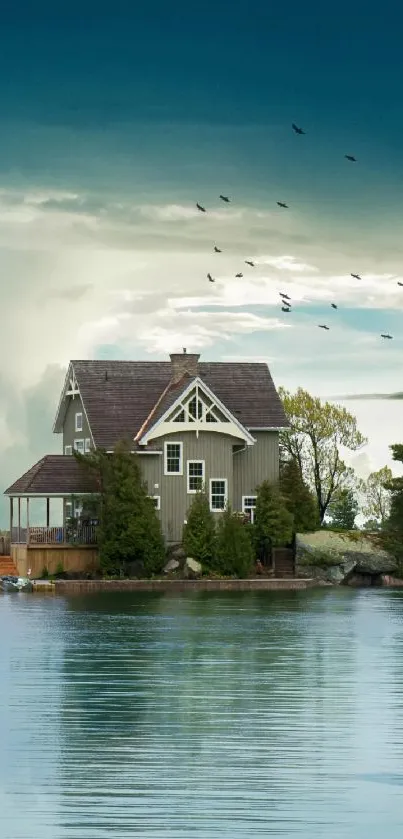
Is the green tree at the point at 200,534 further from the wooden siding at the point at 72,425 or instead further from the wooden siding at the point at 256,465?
the wooden siding at the point at 72,425

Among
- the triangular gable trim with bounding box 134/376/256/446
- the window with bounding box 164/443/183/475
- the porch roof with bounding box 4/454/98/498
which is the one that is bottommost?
the porch roof with bounding box 4/454/98/498

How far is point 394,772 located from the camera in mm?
22016

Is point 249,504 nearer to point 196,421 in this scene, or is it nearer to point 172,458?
point 172,458

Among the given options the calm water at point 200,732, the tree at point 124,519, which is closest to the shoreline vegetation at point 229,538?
the tree at point 124,519

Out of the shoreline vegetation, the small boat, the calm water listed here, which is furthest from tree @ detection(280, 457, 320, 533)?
the calm water

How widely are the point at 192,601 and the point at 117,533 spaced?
922 centimetres

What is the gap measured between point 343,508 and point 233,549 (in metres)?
18.8

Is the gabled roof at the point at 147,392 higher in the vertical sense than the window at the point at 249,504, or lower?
higher

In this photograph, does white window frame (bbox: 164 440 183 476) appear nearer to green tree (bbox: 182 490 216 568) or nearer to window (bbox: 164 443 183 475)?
window (bbox: 164 443 183 475)

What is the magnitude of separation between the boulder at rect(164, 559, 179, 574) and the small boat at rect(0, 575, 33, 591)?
5704 millimetres

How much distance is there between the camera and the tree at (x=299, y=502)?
2913 inches

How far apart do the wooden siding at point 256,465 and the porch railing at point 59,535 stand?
7.02 metres

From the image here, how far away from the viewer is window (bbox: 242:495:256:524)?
73.5m

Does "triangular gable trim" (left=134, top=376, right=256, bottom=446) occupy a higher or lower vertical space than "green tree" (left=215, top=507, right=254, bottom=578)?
higher
